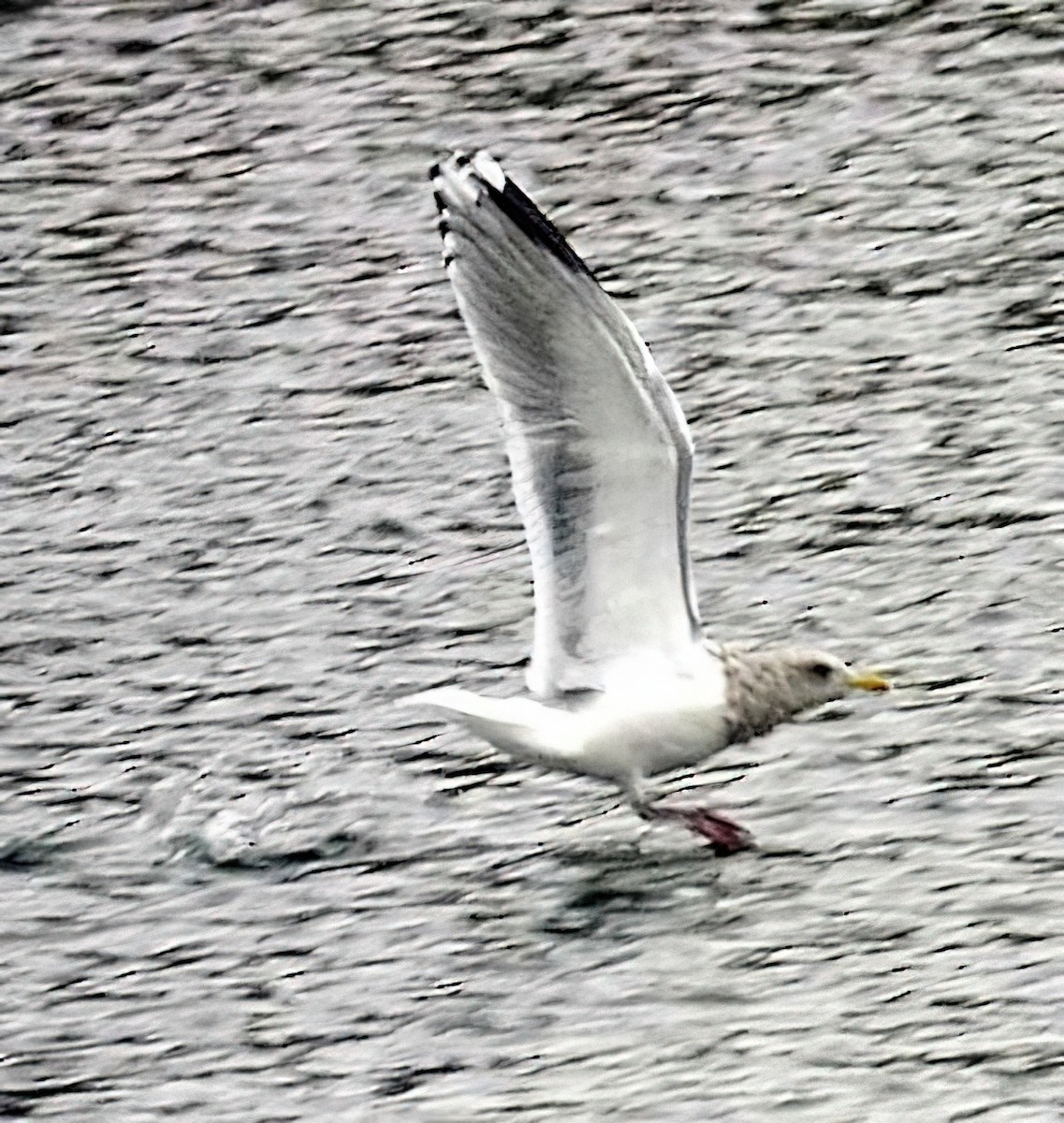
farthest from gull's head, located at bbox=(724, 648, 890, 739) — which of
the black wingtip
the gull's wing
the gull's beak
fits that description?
the black wingtip

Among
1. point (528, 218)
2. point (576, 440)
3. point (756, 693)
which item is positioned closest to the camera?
point (528, 218)

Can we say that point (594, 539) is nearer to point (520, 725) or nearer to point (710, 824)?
point (520, 725)

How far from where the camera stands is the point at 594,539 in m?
6.98

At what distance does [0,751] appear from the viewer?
8.37 meters

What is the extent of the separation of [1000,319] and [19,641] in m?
3.45

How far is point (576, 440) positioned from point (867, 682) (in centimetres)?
110

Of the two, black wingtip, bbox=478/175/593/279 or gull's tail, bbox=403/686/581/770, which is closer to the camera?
black wingtip, bbox=478/175/593/279

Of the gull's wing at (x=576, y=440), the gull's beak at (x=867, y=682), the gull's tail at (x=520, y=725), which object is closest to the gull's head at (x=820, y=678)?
the gull's beak at (x=867, y=682)

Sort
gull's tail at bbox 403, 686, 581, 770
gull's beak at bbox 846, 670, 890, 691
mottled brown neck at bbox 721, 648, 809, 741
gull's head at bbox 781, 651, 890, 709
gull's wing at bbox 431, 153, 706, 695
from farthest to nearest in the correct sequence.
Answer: gull's beak at bbox 846, 670, 890, 691
gull's head at bbox 781, 651, 890, 709
mottled brown neck at bbox 721, 648, 809, 741
gull's tail at bbox 403, 686, 581, 770
gull's wing at bbox 431, 153, 706, 695

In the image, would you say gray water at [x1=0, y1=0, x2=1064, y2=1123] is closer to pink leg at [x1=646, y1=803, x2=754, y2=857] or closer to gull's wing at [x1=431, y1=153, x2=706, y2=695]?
pink leg at [x1=646, y1=803, x2=754, y2=857]

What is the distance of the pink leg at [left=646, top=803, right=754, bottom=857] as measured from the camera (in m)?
7.32

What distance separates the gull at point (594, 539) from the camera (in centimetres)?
666

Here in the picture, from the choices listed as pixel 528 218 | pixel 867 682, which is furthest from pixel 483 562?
pixel 528 218

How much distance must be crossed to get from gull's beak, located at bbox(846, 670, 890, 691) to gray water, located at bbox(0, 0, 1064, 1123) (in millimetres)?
306
